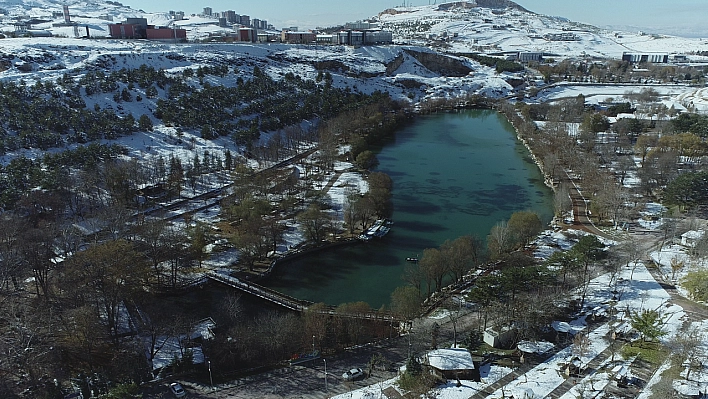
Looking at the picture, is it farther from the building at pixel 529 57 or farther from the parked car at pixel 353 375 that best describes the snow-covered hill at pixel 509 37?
the parked car at pixel 353 375

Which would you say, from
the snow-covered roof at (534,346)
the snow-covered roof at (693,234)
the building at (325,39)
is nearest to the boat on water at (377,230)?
the snow-covered roof at (534,346)

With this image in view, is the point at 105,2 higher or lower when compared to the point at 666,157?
higher

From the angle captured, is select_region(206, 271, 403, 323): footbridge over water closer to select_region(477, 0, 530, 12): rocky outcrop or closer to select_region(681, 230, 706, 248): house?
select_region(681, 230, 706, 248): house

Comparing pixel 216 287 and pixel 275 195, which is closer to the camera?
pixel 216 287

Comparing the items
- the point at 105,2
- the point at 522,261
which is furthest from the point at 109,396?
the point at 105,2

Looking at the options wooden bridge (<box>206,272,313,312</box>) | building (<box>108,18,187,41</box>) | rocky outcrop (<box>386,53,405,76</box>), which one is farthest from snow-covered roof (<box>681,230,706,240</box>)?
building (<box>108,18,187,41</box>)

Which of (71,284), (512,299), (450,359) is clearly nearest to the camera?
(450,359)

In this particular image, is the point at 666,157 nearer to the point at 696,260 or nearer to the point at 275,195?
the point at 696,260
